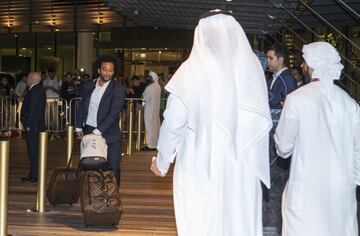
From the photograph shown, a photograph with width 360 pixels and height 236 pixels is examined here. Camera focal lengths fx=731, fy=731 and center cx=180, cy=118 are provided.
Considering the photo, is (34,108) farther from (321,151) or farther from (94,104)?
(321,151)

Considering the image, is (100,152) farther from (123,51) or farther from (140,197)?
(123,51)

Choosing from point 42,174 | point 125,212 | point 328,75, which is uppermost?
point 328,75

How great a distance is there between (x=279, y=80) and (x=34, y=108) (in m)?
5.39

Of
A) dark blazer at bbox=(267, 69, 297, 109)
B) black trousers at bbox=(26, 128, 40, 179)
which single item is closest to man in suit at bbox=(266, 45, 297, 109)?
dark blazer at bbox=(267, 69, 297, 109)

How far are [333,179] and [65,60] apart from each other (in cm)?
3157

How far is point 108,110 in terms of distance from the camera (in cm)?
912

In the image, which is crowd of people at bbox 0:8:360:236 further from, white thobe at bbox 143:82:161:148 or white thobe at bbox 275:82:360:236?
white thobe at bbox 143:82:161:148

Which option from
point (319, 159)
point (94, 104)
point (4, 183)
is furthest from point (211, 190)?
point (94, 104)

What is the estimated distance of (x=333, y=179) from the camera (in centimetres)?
541

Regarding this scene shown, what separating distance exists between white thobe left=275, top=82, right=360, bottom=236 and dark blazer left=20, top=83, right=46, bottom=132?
7.23 meters

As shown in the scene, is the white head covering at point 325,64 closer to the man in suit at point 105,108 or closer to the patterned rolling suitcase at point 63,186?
the man in suit at point 105,108

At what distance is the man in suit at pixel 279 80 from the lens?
7777 mm

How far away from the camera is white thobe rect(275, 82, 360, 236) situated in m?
5.38

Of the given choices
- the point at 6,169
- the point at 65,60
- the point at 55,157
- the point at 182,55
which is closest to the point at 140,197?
the point at 6,169
